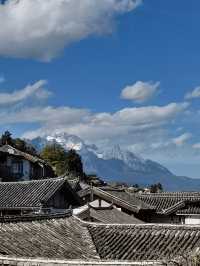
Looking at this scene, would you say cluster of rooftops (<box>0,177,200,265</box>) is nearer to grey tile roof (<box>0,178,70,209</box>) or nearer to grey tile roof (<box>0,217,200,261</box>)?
grey tile roof (<box>0,217,200,261</box>)

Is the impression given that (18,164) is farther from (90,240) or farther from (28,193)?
(90,240)

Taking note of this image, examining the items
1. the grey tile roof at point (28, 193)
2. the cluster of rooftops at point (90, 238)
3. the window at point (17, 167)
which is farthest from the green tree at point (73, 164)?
the cluster of rooftops at point (90, 238)

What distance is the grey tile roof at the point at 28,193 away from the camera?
37750 mm

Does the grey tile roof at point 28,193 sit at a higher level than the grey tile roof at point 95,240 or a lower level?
higher

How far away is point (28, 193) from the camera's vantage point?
39.4 m

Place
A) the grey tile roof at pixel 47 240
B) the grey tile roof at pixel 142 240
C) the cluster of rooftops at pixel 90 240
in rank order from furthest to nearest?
the grey tile roof at pixel 142 240
the grey tile roof at pixel 47 240
the cluster of rooftops at pixel 90 240

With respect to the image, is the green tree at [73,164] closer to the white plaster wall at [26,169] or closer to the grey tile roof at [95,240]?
the white plaster wall at [26,169]

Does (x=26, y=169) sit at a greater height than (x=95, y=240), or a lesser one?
greater

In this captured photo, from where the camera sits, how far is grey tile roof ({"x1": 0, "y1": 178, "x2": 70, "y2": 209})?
37.8 m

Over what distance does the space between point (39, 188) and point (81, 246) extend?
58.5 feet

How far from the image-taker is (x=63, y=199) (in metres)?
39.8

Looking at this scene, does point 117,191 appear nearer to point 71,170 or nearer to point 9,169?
point 9,169

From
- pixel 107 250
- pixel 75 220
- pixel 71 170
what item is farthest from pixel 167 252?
pixel 71 170

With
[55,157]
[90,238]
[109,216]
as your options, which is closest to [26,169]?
[55,157]
